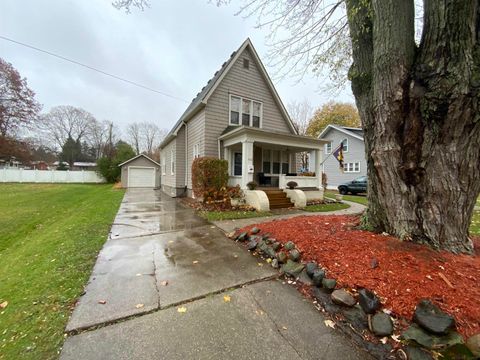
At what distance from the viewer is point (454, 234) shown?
10.5 feet

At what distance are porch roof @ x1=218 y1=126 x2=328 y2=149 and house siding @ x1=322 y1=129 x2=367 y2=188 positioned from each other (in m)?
9.11

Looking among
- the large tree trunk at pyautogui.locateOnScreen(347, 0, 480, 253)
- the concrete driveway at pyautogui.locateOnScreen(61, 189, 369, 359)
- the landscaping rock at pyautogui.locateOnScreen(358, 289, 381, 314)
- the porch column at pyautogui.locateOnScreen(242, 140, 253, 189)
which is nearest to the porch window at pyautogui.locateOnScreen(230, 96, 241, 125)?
the porch column at pyautogui.locateOnScreen(242, 140, 253, 189)

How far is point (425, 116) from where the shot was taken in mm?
3002

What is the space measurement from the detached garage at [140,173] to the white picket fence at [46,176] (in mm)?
9320

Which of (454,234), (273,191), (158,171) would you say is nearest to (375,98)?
(454,234)

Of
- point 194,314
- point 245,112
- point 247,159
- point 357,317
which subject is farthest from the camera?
point 245,112

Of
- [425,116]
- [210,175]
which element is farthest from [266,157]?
[425,116]

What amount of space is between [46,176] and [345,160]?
35.4m

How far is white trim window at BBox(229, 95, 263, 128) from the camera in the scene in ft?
37.3

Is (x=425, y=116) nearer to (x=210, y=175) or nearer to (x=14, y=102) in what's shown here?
(x=210, y=175)

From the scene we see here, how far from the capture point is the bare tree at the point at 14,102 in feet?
79.3

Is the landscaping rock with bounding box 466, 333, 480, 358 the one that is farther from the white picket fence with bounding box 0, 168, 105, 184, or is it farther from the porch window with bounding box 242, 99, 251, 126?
the white picket fence with bounding box 0, 168, 105, 184

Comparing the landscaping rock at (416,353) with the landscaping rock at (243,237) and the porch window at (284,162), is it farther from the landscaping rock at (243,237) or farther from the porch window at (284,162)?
the porch window at (284,162)

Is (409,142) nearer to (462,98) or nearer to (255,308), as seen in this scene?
(462,98)
